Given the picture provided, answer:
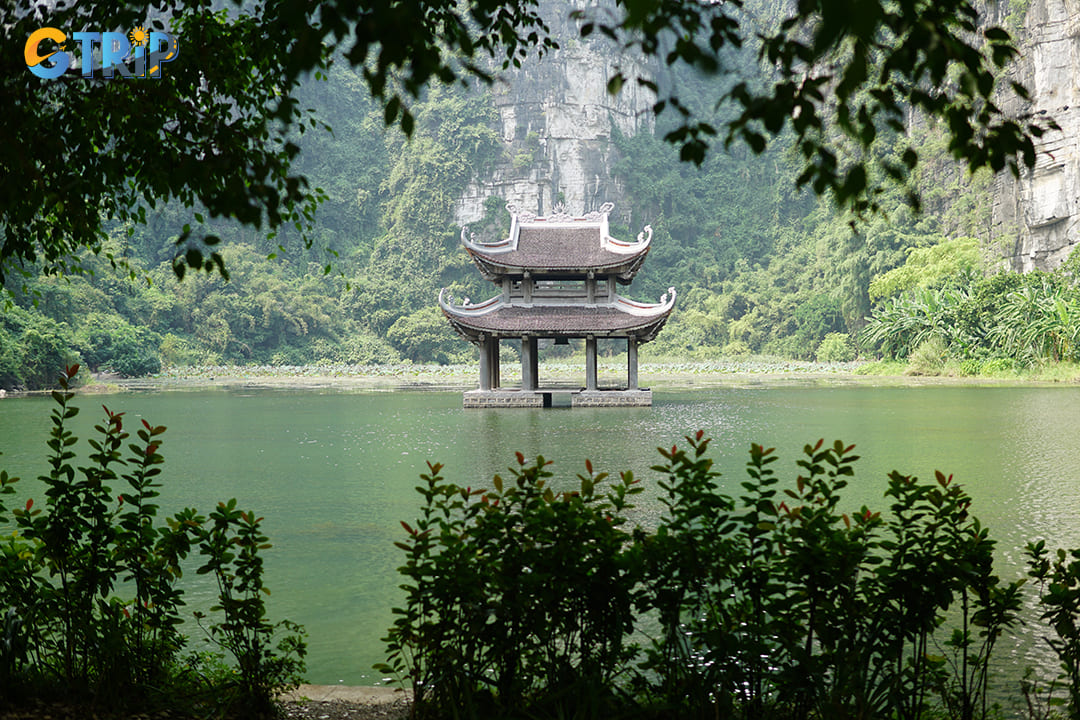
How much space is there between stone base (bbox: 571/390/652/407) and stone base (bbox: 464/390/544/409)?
32.4 inches

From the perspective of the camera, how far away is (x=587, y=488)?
2.40m

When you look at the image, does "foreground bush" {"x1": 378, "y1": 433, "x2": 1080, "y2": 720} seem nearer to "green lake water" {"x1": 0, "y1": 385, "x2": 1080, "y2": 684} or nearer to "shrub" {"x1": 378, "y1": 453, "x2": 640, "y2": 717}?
"shrub" {"x1": 378, "y1": 453, "x2": 640, "y2": 717}

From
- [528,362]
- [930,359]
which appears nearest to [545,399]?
[528,362]

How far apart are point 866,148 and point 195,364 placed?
137ft

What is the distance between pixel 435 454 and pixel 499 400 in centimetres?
746

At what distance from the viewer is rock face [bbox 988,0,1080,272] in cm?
3009

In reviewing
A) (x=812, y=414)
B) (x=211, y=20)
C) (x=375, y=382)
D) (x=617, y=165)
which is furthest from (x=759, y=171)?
(x=211, y=20)

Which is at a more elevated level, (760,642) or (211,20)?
(211,20)

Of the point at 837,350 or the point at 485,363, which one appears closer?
the point at 485,363

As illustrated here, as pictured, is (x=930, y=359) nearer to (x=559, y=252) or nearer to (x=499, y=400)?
(x=559, y=252)

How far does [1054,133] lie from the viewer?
30500 millimetres

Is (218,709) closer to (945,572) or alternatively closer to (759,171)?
(945,572)

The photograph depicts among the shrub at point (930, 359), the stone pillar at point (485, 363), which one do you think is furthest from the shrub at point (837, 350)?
the stone pillar at point (485, 363)

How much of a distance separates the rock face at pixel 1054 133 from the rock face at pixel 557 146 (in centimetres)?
2604
